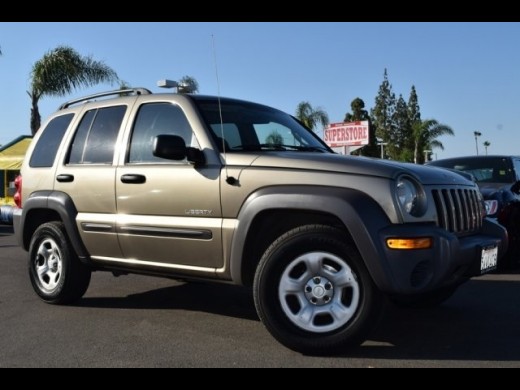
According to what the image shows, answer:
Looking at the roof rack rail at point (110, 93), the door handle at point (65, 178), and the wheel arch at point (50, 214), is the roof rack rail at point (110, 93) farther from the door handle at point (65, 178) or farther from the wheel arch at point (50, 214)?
the wheel arch at point (50, 214)

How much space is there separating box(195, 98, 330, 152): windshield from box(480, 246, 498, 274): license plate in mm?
1625

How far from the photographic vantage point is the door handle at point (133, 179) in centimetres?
469

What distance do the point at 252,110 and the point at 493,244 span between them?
231 cm

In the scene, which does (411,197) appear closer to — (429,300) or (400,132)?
(429,300)

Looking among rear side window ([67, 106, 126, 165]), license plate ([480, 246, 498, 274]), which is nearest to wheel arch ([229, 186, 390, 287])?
license plate ([480, 246, 498, 274])

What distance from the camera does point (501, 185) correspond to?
7.42 metres

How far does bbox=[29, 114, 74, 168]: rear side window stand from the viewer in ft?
18.7

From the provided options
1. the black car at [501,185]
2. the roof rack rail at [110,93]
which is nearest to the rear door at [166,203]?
the roof rack rail at [110,93]

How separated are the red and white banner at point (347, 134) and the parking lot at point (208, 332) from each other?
1137 centimetres

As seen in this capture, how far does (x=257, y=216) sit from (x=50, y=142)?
2785 mm

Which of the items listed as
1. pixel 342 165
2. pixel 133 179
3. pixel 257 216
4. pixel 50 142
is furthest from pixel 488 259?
pixel 50 142

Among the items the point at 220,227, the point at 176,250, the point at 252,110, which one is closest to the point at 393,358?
the point at 220,227

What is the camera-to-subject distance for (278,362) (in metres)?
3.77

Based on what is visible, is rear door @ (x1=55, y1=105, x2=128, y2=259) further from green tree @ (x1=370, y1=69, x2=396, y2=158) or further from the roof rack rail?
green tree @ (x1=370, y1=69, x2=396, y2=158)
